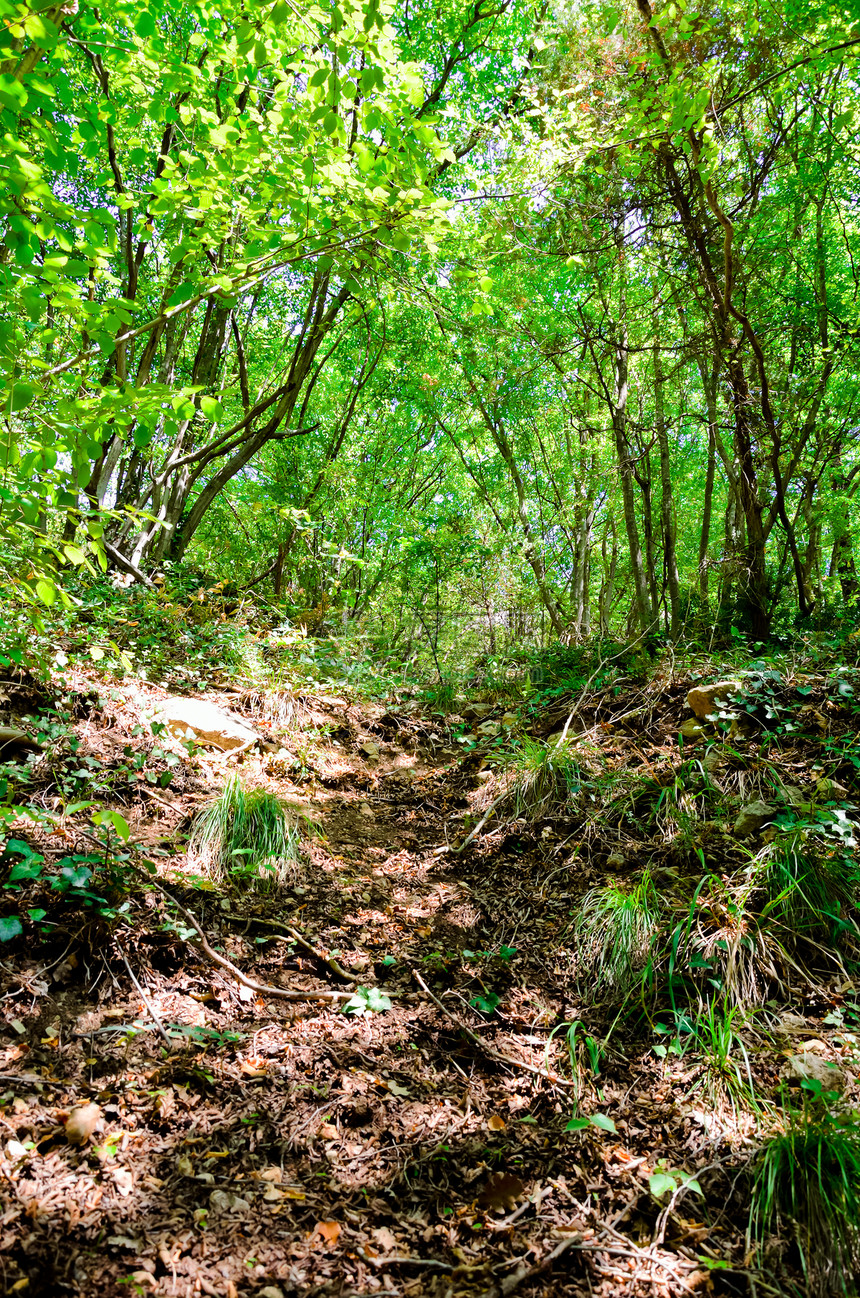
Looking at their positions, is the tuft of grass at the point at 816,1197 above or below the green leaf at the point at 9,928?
below

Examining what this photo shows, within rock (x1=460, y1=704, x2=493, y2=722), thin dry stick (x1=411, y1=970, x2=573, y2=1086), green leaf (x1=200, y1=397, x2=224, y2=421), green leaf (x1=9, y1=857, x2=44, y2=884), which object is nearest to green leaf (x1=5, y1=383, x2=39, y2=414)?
green leaf (x1=200, y1=397, x2=224, y2=421)

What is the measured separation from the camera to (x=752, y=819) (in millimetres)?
3033

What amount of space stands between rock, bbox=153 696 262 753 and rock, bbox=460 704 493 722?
90.6 inches

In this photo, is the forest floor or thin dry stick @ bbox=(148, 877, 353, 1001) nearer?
the forest floor

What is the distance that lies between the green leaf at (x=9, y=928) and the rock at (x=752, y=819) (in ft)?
10.2

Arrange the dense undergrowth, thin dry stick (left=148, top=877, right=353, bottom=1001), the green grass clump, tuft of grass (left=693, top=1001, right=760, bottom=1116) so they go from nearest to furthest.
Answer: the dense undergrowth < tuft of grass (left=693, top=1001, right=760, bottom=1116) < thin dry stick (left=148, top=877, right=353, bottom=1001) < the green grass clump

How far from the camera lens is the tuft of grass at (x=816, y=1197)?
159 cm

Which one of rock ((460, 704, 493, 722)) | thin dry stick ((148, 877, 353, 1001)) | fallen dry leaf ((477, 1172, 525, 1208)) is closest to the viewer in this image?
fallen dry leaf ((477, 1172, 525, 1208))

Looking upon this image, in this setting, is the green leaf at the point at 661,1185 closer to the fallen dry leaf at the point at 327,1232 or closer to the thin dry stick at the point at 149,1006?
the fallen dry leaf at the point at 327,1232

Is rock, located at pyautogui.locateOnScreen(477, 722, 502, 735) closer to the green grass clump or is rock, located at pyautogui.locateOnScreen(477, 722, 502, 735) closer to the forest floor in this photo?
the forest floor

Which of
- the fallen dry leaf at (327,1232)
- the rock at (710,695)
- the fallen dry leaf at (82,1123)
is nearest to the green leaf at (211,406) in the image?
the fallen dry leaf at (82,1123)

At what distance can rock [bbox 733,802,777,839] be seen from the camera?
3012 millimetres

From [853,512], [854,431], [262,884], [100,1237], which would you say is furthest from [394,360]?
[100,1237]

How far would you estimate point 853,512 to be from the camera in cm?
909
